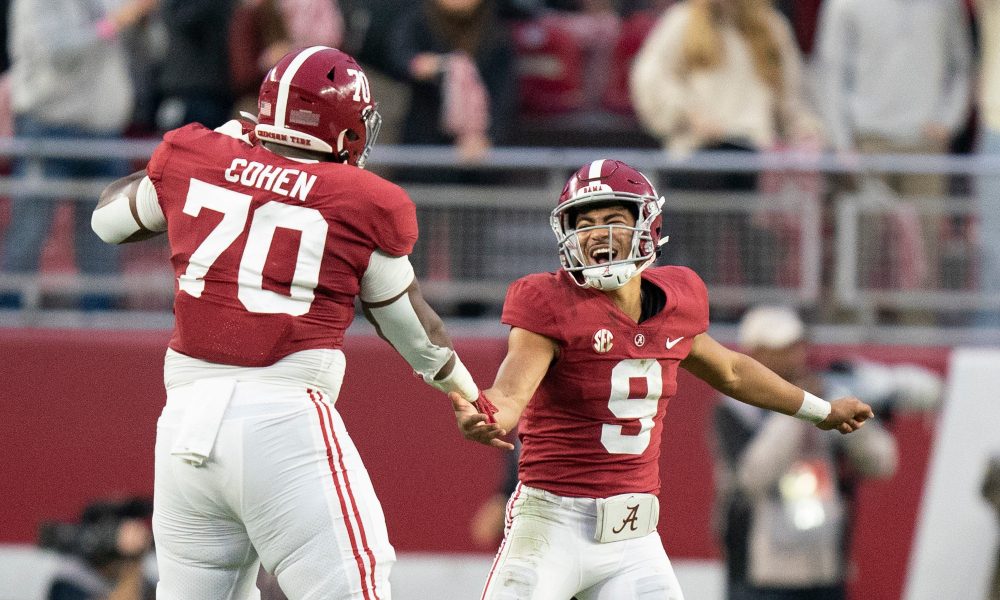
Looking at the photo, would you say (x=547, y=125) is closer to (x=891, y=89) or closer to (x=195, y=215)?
(x=891, y=89)

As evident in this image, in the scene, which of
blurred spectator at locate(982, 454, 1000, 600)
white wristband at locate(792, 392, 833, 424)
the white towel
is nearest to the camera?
the white towel

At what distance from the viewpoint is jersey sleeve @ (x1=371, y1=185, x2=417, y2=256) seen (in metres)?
4.13

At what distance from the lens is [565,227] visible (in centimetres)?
475

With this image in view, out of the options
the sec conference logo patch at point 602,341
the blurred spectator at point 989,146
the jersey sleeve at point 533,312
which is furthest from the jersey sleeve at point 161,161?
the blurred spectator at point 989,146

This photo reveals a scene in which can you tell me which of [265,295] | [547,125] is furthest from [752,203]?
[265,295]

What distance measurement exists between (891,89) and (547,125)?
71.2 inches

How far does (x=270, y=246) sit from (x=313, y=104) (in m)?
0.42

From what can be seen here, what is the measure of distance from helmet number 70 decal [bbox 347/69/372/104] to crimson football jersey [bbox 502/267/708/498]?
753 millimetres

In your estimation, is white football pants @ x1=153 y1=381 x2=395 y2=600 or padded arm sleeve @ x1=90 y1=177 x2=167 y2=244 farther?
padded arm sleeve @ x1=90 y1=177 x2=167 y2=244

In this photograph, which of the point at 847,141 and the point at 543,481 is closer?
the point at 543,481

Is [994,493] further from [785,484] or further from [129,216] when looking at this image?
[129,216]

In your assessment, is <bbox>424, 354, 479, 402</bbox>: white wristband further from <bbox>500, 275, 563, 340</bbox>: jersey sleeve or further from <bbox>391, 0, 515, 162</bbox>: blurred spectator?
<bbox>391, 0, 515, 162</bbox>: blurred spectator

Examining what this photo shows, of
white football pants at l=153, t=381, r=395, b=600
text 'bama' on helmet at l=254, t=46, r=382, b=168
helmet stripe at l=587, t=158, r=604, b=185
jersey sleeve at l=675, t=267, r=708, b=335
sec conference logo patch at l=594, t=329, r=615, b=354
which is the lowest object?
white football pants at l=153, t=381, r=395, b=600

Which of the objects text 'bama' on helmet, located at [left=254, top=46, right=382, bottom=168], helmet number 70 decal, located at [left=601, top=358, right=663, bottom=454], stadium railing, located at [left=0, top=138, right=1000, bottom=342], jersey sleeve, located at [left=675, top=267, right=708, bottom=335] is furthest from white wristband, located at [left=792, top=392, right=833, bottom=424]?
stadium railing, located at [left=0, top=138, right=1000, bottom=342]
